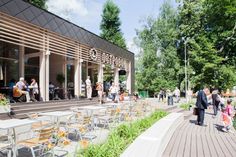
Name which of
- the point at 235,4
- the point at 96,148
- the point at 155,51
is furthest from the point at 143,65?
the point at 96,148

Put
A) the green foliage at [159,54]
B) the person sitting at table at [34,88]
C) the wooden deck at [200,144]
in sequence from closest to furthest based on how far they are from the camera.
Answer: the wooden deck at [200,144] < the person sitting at table at [34,88] < the green foliage at [159,54]

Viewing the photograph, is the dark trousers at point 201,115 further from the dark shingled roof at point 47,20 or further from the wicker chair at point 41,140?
the dark shingled roof at point 47,20

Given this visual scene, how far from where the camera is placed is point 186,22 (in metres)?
43.8

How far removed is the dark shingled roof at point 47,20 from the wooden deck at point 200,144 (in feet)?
26.6

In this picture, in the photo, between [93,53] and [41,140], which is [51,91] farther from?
[41,140]

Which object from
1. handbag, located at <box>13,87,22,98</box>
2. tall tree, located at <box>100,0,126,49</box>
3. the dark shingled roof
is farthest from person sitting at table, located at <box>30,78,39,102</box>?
tall tree, located at <box>100,0,126,49</box>

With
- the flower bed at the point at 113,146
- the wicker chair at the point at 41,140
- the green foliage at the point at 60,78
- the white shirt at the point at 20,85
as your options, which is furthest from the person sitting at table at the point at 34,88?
the wicker chair at the point at 41,140

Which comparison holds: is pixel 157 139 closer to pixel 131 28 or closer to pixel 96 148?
pixel 96 148

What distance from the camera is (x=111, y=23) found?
4756 cm

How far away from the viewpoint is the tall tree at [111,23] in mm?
47019

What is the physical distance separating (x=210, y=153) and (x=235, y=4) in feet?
74.6

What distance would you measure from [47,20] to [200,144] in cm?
986

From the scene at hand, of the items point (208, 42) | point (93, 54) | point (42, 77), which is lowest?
point (42, 77)

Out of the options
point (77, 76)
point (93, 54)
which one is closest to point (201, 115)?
point (77, 76)
